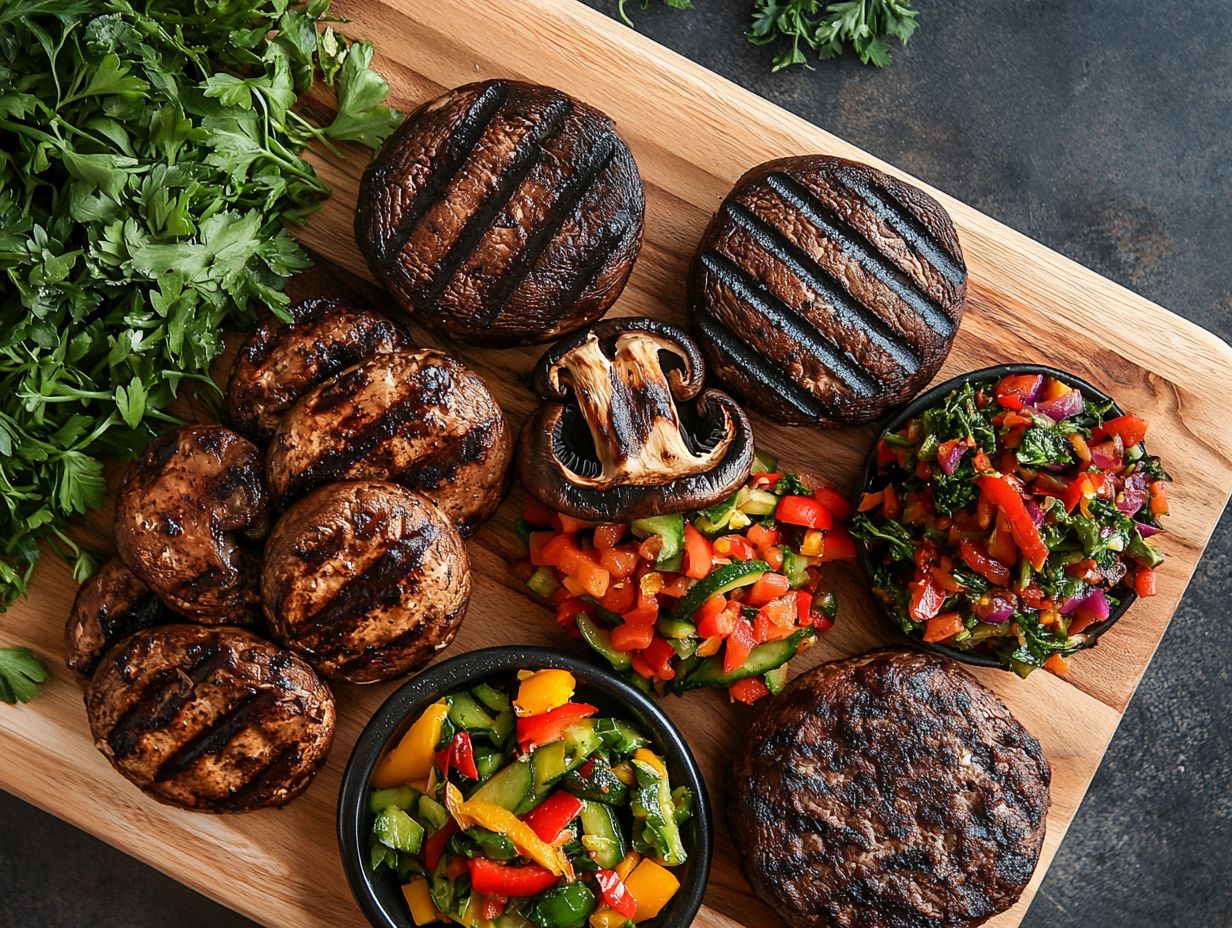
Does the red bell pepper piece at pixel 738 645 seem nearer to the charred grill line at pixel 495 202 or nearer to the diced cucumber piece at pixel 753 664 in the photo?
the diced cucumber piece at pixel 753 664

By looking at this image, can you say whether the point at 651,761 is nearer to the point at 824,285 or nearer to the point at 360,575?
the point at 360,575

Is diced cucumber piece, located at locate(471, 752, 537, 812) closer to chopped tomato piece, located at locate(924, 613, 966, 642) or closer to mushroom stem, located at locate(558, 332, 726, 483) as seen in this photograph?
mushroom stem, located at locate(558, 332, 726, 483)

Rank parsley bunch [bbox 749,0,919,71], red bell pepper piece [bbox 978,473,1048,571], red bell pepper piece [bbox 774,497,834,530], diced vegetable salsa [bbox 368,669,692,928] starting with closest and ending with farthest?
diced vegetable salsa [bbox 368,669,692,928] → red bell pepper piece [bbox 978,473,1048,571] → red bell pepper piece [bbox 774,497,834,530] → parsley bunch [bbox 749,0,919,71]

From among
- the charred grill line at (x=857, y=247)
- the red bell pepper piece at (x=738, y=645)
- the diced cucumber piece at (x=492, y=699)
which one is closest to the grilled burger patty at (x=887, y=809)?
the red bell pepper piece at (x=738, y=645)

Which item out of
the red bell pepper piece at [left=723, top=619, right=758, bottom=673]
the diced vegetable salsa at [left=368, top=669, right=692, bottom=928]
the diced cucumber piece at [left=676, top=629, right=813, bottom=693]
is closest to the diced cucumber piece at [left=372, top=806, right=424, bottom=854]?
the diced vegetable salsa at [left=368, top=669, right=692, bottom=928]

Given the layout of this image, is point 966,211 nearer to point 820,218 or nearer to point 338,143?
point 820,218

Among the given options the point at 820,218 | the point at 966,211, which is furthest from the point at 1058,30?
the point at 820,218
